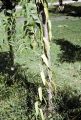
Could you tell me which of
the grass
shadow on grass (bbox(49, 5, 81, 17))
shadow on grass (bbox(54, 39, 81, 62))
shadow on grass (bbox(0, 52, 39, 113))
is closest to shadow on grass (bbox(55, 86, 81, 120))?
the grass

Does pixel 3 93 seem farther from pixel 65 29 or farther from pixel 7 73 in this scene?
pixel 65 29

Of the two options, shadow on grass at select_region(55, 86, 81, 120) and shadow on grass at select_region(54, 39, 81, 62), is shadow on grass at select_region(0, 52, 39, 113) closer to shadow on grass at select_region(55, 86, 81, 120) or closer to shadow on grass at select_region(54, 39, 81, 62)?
shadow on grass at select_region(55, 86, 81, 120)

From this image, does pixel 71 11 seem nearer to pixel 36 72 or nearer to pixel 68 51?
pixel 68 51

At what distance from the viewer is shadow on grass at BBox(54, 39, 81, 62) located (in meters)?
13.4

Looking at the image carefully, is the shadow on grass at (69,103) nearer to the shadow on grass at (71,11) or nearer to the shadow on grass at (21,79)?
the shadow on grass at (21,79)

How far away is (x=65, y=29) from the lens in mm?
21672

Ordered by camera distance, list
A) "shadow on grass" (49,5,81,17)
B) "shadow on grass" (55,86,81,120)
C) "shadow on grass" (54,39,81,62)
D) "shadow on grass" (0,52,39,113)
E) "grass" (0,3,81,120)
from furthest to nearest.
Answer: "shadow on grass" (49,5,81,17), "shadow on grass" (54,39,81,62), "shadow on grass" (0,52,39,113), "grass" (0,3,81,120), "shadow on grass" (55,86,81,120)

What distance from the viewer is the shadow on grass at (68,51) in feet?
44.1

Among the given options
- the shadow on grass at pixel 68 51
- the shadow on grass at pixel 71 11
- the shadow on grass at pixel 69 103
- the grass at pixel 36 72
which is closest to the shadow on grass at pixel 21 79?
the grass at pixel 36 72

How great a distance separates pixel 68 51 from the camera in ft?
49.2

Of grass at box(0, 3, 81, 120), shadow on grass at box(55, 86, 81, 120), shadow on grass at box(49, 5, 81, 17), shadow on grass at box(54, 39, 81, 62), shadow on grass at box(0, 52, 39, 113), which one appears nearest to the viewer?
shadow on grass at box(55, 86, 81, 120)

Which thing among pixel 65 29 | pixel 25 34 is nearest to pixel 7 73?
pixel 25 34

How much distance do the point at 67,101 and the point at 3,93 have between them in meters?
1.86

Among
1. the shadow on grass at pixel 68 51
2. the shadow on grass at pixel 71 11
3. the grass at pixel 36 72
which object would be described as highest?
the grass at pixel 36 72
